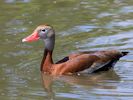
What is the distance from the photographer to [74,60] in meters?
12.8

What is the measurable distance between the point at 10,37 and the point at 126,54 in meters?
2.87

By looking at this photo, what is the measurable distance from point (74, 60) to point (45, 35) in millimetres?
→ 814

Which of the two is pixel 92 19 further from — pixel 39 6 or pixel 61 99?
pixel 61 99

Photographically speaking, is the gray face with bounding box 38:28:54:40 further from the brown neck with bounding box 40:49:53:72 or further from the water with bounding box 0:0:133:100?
the water with bounding box 0:0:133:100

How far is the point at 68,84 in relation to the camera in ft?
39.6

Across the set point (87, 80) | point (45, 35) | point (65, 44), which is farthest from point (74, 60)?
point (65, 44)

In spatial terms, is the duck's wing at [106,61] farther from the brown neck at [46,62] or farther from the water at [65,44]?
the brown neck at [46,62]

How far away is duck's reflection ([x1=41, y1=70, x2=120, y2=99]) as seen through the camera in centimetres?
1188

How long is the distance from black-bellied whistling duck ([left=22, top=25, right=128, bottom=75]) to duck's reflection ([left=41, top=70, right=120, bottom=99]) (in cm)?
13

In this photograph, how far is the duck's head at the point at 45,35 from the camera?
1322cm

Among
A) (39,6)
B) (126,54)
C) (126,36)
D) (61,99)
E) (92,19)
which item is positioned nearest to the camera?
(61,99)

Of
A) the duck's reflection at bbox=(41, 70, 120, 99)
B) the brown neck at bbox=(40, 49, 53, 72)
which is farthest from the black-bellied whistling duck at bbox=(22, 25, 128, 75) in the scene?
the duck's reflection at bbox=(41, 70, 120, 99)

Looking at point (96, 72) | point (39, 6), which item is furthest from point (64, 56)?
point (39, 6)

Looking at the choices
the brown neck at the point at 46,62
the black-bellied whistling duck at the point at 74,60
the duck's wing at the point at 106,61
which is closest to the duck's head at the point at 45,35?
the black-bellied whistling duck at the point at 74,60
